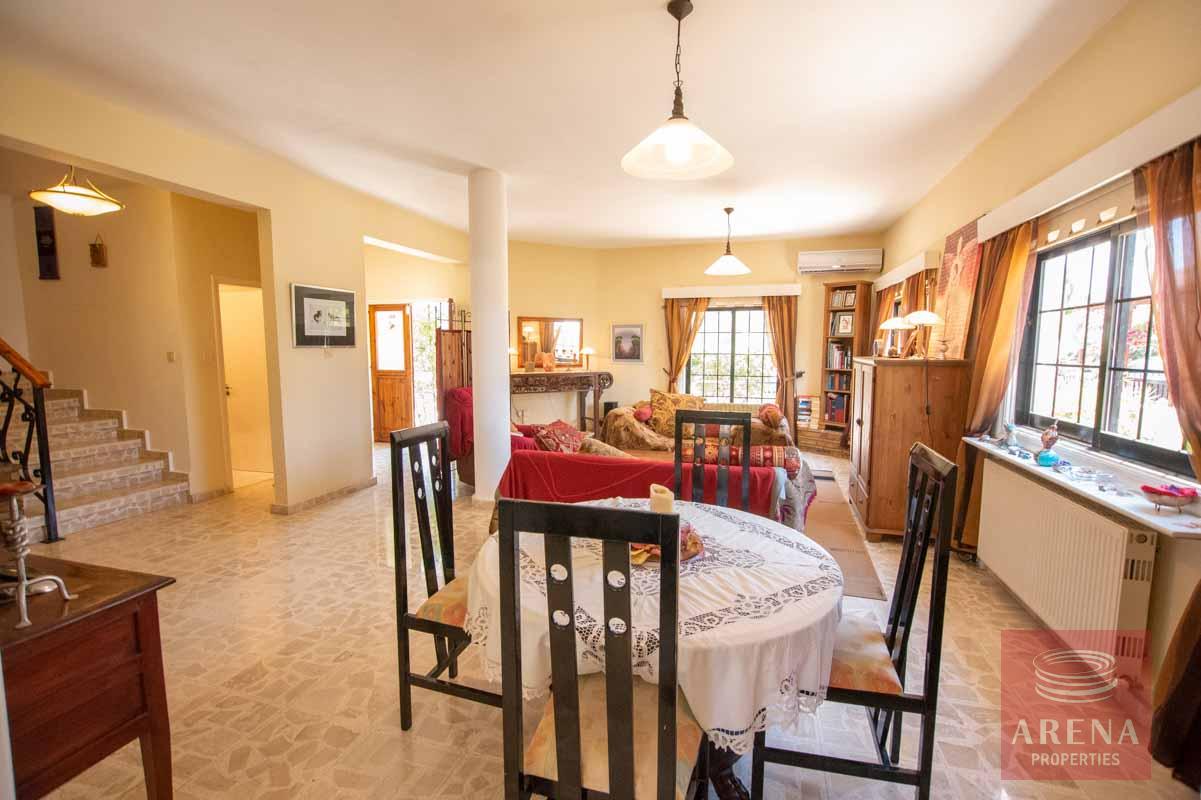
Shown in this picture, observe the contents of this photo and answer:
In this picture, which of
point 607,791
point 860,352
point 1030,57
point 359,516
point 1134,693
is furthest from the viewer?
point 860,352

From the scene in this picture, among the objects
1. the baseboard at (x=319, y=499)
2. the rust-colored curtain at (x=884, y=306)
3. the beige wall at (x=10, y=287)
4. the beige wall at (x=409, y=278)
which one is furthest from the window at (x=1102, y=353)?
the beige wall at (x=10, y=287)

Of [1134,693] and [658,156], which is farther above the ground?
[658,156]

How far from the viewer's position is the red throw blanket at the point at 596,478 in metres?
3.24

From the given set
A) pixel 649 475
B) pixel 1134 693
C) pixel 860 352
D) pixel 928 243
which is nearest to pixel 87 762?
pixel 649 475

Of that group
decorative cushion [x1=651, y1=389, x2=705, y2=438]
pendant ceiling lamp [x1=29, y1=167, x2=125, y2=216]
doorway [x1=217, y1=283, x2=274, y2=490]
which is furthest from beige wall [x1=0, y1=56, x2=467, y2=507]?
decorative cushion [x1=651, y1=389, x2=705, y2=438]

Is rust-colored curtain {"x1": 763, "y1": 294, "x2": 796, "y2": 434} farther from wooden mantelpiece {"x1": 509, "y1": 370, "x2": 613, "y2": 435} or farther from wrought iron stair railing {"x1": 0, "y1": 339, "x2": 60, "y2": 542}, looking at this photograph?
wrought iron stair railing {"x1": 0, "y1": 339, "x2": 60, "y2": 542}

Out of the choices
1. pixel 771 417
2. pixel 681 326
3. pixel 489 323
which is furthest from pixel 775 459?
pixel 681 326

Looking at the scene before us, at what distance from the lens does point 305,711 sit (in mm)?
1948

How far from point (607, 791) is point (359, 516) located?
3.72 m

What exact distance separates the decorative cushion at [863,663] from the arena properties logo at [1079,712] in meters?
0.74

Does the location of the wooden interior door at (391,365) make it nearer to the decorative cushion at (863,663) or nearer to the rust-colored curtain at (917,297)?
the rust-colored curtain at (917,297)

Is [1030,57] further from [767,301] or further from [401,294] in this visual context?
[401,294]

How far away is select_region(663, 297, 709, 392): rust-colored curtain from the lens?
23.0 ft

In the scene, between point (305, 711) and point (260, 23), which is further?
point (260, 23)
